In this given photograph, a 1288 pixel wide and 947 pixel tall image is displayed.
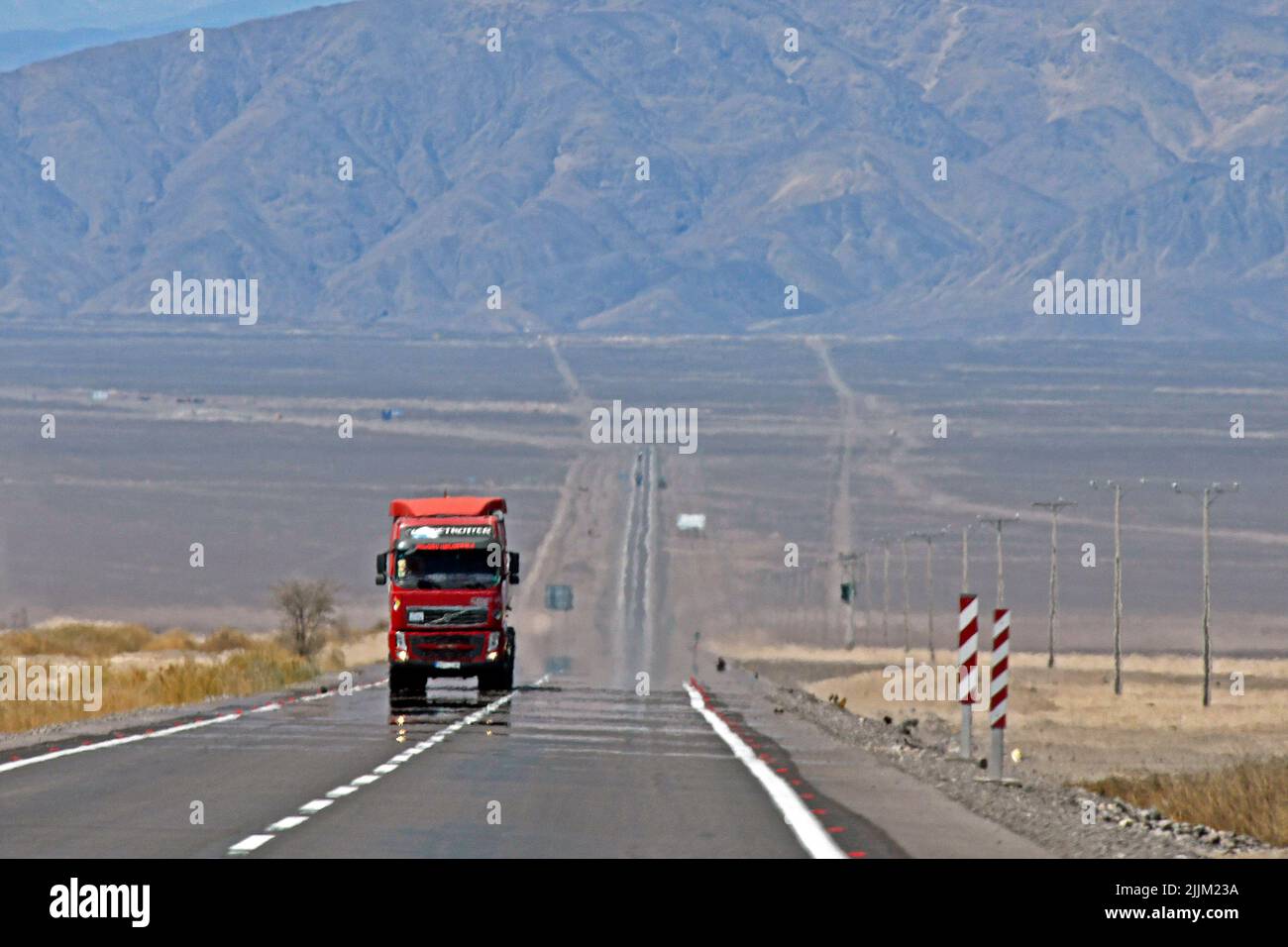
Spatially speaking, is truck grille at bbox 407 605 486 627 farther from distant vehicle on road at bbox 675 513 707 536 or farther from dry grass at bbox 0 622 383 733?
distant vehicle on road at bbox 675 513 707 536

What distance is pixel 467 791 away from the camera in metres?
22.3

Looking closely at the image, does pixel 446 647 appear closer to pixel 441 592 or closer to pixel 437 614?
pixel 437 614

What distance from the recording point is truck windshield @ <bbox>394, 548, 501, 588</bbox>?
41688 millimetres

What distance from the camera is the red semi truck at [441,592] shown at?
41656 mm

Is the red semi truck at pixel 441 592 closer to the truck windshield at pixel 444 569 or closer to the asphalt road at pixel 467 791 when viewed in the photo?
the truck windshield at pixel 444 569

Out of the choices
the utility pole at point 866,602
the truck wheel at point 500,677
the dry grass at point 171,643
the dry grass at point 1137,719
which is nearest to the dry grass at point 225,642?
the dry grass at point 171,643

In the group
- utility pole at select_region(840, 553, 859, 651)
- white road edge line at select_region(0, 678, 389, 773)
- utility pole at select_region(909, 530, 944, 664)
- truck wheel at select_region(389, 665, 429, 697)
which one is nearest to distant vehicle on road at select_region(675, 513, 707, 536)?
utility pole at select_region(909, 530, 944, 664)

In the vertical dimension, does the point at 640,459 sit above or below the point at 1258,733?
above

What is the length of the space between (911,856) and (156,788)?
774 centimetres

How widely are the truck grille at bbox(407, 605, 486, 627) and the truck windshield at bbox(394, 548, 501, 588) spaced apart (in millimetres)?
330

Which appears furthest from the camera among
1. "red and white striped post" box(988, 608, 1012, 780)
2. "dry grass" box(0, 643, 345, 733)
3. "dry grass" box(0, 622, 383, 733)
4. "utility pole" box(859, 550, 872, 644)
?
"utility pole" box(859, 550, 872, 644)
